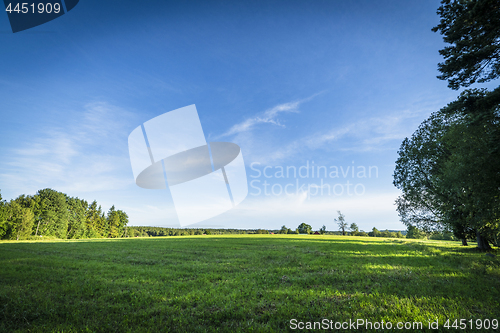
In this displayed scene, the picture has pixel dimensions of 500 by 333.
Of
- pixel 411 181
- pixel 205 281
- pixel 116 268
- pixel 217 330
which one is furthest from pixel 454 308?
pixel 411 181

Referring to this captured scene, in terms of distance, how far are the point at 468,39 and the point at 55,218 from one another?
121 meters

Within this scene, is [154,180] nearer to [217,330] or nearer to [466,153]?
[217,330]

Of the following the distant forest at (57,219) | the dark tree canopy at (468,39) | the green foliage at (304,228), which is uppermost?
the dark tree canopy at (468,39)

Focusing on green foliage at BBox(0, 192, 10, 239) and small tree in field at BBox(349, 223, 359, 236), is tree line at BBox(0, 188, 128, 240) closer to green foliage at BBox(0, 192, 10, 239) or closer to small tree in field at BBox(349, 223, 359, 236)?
green foliage at BBox(0, 192, 10, 239)

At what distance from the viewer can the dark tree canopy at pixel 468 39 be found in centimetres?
1045

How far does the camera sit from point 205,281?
12.0 metres

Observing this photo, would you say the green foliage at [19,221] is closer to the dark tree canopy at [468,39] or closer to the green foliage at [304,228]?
the dark tree canopy at [468,39]

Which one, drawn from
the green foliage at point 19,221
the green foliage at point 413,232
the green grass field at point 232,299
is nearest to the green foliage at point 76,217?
the green foliage at point 19,221

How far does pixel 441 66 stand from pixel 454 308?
1246cm

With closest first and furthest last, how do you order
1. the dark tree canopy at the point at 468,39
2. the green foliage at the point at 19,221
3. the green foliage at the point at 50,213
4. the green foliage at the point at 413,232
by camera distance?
the dark tree canopy at the point at 468,39 < the green foliage at the point at 413,232 < the green foliage at the point at 19,221 < the green foliage at the point at 50,213

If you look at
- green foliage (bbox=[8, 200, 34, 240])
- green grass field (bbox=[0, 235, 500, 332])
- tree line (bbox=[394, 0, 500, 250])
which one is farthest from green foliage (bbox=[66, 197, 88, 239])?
tree line (bbox=[394, 0, 500, 250])

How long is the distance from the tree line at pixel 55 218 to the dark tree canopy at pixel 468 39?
103 meters

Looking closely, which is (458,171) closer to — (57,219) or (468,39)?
(468,39)

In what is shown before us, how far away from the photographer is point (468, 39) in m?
11.7
